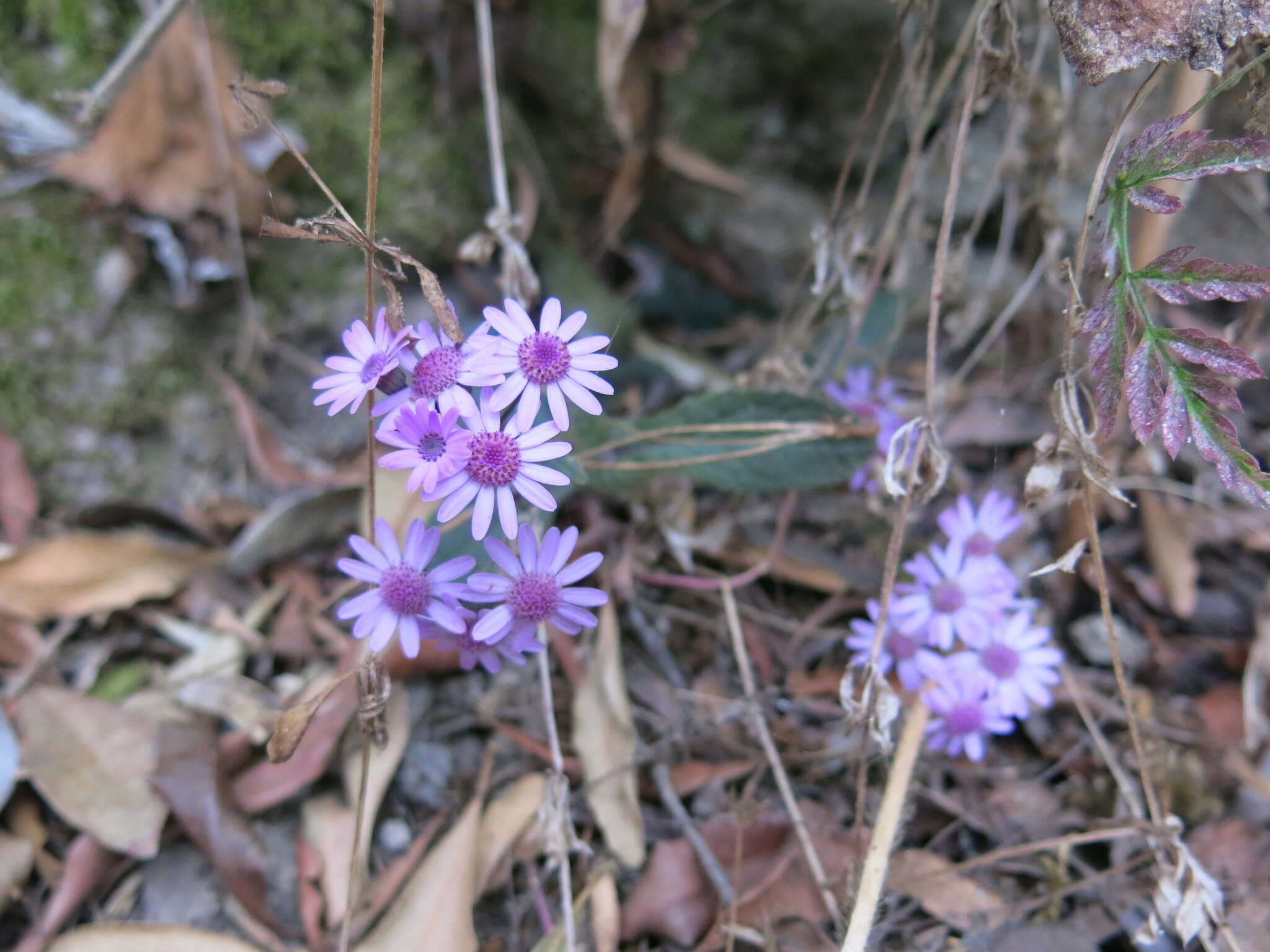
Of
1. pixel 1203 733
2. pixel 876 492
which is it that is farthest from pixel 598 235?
pixel 1203 733

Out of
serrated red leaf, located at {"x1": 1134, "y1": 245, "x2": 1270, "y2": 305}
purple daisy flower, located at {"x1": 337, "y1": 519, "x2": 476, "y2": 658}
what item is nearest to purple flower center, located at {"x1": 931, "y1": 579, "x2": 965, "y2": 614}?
serrated red leaf, located at {"x1": 1134, "y1": 245, "x2": 1270, "y2": 305}

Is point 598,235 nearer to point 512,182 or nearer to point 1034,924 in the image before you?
point 512,182

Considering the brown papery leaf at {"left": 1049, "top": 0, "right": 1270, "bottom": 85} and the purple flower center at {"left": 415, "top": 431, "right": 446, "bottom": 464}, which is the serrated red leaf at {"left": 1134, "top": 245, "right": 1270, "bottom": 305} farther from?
the purple flower center at {"left": 415, "top": 431, "right": 446, "bottom": 464}

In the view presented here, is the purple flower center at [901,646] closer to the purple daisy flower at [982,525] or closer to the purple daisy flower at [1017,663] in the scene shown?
the purple daisy flower at [1017,663]

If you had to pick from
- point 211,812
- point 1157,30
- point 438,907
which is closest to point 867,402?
point 1157,30

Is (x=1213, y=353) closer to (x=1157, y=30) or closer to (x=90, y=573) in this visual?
(x=1157, y=30)

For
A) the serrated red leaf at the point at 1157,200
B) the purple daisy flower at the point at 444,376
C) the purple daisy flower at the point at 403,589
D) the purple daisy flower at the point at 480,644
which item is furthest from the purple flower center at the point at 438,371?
the serrated red leaf at the point at 1157,200

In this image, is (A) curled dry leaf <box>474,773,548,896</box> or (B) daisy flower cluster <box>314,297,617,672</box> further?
(A) curled dry leaf <box>474,773,548,896</box>
